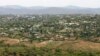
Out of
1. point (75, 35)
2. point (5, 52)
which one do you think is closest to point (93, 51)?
point (5, 52)

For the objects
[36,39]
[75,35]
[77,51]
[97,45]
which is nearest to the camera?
[77,51]

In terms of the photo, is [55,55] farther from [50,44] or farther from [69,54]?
[50,44]

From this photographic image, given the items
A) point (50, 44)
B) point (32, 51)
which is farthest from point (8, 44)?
point (32, 51)

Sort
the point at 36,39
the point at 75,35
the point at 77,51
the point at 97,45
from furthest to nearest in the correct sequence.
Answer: the point at 75,35, the point at 36,39, the point at 97,45, the point at 77,51

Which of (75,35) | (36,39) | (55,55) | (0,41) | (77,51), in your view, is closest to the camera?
(55,55)

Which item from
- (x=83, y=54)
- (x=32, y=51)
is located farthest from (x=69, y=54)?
(x=32, y=51)

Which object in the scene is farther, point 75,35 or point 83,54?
point 75,35

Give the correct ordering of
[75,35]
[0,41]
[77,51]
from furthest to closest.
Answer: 1. [75,35]
2. [0,41]
3. [77,51]

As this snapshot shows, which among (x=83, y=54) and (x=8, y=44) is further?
(x=8, y=44)

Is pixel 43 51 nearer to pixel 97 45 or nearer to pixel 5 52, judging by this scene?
pixel 5 52
